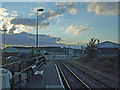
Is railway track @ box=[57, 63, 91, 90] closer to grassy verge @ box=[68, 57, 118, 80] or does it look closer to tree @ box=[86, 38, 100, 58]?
grassy verge @ box=[68, 57, 118, 80]

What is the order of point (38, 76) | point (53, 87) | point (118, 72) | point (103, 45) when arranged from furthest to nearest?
1. point (103, 45)
2. point (118, 72)
3. point (38, 76)
4. point (53, 87)

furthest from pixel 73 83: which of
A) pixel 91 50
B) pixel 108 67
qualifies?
pixel 91 50

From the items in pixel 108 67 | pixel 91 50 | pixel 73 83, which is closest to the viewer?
pixel 73 83

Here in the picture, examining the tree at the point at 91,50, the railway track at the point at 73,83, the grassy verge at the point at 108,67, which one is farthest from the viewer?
the tree at the point at 91,50

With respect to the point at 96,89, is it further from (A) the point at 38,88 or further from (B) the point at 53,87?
(B) the point at 53,87

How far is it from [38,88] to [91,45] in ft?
94.1

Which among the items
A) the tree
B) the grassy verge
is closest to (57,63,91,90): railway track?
the grassy verge

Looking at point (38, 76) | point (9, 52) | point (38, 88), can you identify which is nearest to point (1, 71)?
point (38, 88)

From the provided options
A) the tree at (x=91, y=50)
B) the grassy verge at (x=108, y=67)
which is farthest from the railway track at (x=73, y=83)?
the tree at (x=91, y=50)

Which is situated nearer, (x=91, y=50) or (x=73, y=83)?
(x=73, y=83)

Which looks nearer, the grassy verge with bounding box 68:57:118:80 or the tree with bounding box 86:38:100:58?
the grassy verge with bounding box 68:57:118:80

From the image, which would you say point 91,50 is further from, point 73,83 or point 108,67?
point 73,83

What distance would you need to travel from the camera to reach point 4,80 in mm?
4594

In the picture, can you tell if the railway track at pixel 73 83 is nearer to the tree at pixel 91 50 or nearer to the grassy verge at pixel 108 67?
the grassy verge at pixel 108 67
